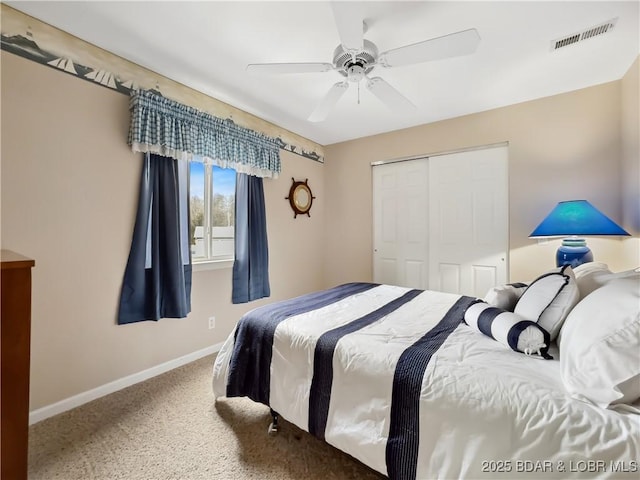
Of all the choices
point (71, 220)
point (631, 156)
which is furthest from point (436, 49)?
point (71, 220)

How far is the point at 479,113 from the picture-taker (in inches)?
119

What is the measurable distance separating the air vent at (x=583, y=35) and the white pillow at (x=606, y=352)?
1.84 m

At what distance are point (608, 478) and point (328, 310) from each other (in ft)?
4.35

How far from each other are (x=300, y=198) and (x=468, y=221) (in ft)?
6.73

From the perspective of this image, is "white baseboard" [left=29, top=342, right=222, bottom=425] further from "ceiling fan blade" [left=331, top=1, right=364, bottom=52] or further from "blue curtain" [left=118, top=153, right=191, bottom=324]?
"ceiling fan blade" [left=331, top=1, right=364, bottom=52]

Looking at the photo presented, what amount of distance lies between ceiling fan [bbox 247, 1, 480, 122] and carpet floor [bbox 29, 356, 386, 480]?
2210 millimetres

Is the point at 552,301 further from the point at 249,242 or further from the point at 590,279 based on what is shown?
the point at 249,242

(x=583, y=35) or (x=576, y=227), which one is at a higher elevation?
(x=583, y=35)

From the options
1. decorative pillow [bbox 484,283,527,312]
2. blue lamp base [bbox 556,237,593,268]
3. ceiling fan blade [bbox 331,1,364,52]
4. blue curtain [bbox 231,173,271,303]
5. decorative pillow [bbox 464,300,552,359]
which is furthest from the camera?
blue curtain [bbox 231,173,271,303]

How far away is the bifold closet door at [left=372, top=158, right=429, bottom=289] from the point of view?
11.3 feet

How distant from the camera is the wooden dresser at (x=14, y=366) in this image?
0.98m

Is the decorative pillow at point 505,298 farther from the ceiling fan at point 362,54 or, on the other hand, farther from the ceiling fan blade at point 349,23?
the ceiling fan blade at point 349,23

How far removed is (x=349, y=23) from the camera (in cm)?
139

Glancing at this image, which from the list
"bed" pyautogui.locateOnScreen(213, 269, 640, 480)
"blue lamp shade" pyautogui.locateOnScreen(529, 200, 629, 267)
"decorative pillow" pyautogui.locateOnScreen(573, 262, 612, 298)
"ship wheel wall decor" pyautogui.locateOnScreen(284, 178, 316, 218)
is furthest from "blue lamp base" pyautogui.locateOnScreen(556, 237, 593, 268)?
"ship wheel wall decor" pyautogui.locateOnScreen(284, 178, 316, 218)
